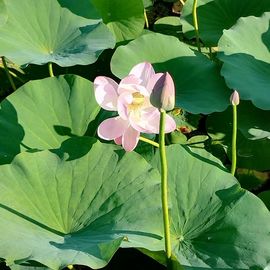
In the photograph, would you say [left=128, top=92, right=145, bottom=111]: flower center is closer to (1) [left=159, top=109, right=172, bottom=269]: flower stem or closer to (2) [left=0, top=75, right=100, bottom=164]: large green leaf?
(1) [left=159, top=109, right=172, bottom=269]: flower stem

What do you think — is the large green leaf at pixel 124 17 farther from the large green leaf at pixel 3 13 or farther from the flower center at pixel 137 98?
the flower center at pixel 137 98

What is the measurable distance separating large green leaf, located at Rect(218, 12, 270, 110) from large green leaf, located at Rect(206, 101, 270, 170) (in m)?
0.11

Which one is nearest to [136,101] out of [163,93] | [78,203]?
[163,93]

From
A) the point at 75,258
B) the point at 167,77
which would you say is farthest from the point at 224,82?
the point at 75,258

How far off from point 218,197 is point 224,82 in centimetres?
47

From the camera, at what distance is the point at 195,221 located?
1.40 metres

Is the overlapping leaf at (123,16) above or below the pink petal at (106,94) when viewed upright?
below

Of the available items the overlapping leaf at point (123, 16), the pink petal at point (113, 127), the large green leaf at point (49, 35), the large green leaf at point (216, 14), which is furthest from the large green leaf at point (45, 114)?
the large green leaf at point (216, 14)

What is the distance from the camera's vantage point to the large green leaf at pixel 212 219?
4.42 feet

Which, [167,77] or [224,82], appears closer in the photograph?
[167,77]

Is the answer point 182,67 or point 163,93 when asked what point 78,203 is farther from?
point 182,67

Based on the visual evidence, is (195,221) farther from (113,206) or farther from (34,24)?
(34,24)

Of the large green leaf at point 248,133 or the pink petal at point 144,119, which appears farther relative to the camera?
the large green leaf at point 248,133

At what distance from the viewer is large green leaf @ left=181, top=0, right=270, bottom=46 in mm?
2139
